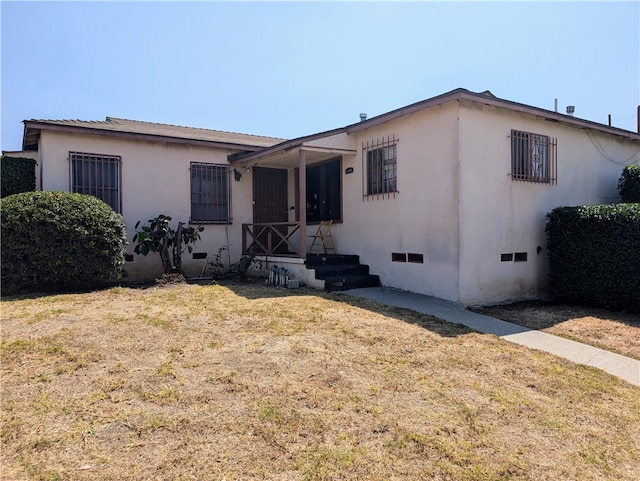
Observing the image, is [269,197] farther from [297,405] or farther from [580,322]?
[297,405]

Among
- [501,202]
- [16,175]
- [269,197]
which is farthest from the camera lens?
[269,197]

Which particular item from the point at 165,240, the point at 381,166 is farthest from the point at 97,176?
the point at 381,166

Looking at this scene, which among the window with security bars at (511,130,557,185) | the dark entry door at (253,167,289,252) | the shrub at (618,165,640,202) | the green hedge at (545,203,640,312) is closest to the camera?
the green hedge at (545,203,640,312)

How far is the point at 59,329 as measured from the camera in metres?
5.33

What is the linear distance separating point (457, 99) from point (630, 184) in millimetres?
5836

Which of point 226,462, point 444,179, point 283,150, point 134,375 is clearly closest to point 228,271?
point 283,150

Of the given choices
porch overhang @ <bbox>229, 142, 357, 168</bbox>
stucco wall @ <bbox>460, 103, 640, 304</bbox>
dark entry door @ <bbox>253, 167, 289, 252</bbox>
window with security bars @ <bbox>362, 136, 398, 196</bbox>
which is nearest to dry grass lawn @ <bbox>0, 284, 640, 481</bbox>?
stucco wall @ <bbox>460, 103, 640, 304</bbox>

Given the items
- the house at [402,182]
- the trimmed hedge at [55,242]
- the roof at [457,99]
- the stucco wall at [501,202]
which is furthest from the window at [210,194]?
the stucco wall at [501,202]

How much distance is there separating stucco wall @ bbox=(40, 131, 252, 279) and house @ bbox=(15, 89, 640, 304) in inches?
1.0

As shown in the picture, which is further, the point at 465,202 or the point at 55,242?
the point at 55,242

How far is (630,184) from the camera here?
995 cm

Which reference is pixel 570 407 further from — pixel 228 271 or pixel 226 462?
pixel 228 271

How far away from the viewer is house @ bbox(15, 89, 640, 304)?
25.4 ft

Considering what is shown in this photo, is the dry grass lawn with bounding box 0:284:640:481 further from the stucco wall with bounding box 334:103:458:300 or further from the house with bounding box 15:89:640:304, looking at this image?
the house with bounding box 15:89:640:304
